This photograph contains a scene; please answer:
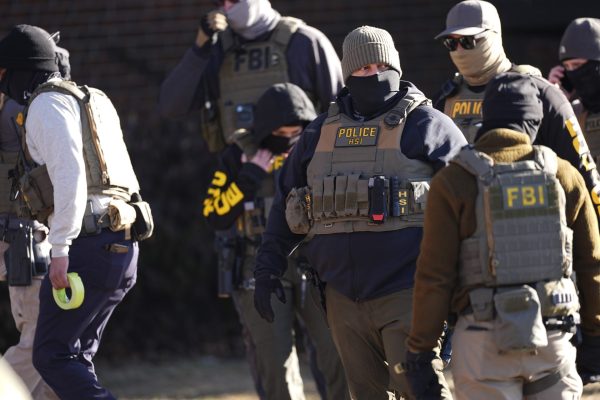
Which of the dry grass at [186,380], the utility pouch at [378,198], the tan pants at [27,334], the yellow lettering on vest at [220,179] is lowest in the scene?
the dry grass at [186,380]

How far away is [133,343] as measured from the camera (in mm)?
10430

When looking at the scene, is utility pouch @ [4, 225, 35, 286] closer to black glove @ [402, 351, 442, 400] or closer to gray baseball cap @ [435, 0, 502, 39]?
gray baseball cap @ [435, 0, 502, 39]

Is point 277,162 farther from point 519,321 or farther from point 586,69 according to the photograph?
point 519,321

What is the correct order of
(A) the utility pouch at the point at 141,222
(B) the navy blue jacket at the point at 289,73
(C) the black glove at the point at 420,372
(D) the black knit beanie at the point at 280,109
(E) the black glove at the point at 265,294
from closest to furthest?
(C) the black glove at the point at 420,372 → (E) the black glove at the point at 265,294 → (A) the utility pouch at the point at 141,222 → (D) the black knit beanie at the point at 280,109 → (B) the navy blue jacket at the point at 289,73

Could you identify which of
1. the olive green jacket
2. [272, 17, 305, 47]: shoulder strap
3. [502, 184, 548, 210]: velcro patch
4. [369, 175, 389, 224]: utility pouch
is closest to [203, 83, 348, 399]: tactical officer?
[272, 17, 305, 47]: shoulder strap

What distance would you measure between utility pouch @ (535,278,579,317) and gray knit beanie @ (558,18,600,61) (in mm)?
2741

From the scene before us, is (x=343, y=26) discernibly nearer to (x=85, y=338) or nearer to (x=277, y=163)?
(x=277, y=163)

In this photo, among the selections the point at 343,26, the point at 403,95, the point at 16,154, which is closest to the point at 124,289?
the point at 16,154

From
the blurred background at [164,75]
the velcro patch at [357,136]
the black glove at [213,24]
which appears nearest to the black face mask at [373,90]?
the velcro patch at [357,136]

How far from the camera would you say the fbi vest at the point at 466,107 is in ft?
21.0

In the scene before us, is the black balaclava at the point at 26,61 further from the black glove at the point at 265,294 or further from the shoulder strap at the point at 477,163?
the shoulder strap at the point at 477,163

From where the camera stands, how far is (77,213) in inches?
231

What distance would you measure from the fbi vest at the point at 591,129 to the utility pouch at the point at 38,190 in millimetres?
2919

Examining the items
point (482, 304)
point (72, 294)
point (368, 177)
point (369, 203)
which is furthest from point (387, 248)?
point (72, 294)
